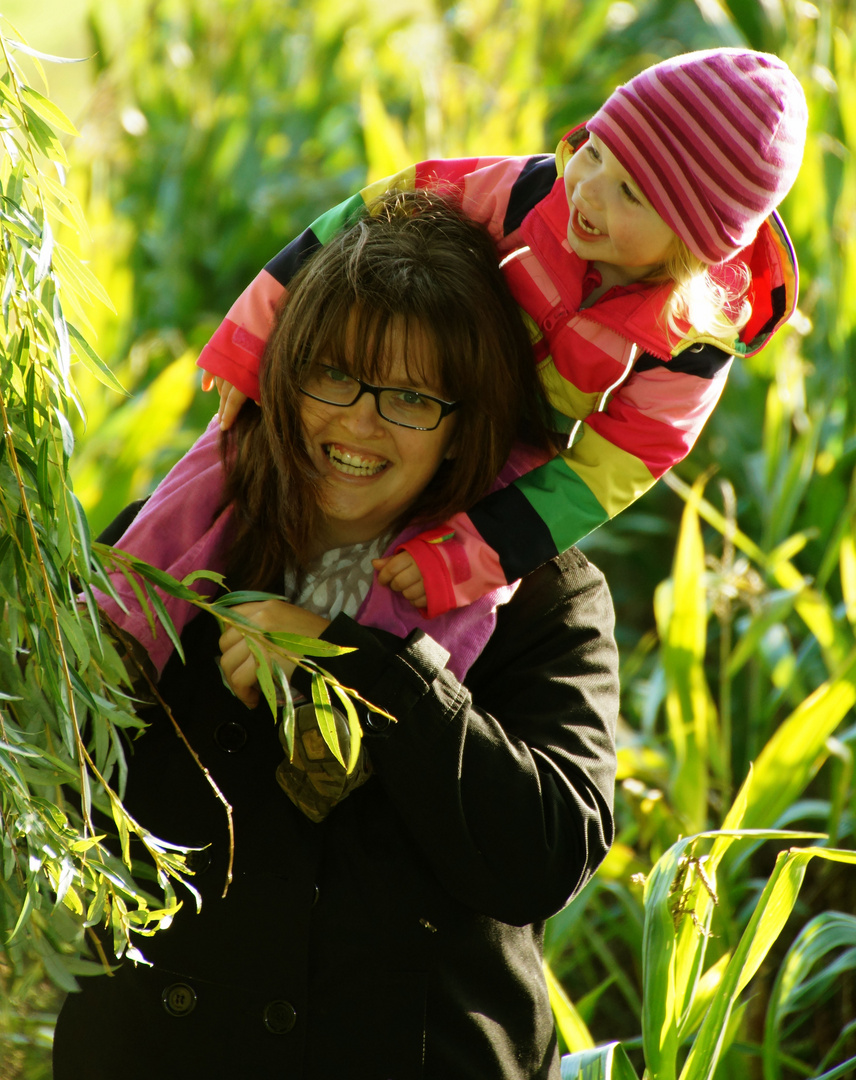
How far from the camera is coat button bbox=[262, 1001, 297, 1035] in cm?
93

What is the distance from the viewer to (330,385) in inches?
37.9

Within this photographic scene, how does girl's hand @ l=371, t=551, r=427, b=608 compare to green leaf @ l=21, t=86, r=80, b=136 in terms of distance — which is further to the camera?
girl's hand @ l=371, t=551, r=427, b=608

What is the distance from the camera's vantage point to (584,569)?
3.50 feet

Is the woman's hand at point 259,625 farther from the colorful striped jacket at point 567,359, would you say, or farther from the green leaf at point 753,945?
the green leaf at point 753,945

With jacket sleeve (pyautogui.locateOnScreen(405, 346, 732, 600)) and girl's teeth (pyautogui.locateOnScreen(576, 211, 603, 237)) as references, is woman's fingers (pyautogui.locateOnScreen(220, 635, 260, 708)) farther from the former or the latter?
girl's teeth (pyautogui.locateOnScreen(576, 211, 603, 237))

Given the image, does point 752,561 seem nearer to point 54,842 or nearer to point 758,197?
point 758,197

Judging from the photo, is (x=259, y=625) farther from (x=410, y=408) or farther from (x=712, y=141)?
(x=712, y=141)

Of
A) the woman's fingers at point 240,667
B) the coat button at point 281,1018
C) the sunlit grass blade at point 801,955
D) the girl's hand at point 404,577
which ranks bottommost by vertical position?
the sunlit grass blade at point 801,955

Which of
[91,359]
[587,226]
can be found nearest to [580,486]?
[587,226]

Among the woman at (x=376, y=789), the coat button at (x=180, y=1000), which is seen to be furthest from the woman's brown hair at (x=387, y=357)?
the coat button at (x=180, y=1000)

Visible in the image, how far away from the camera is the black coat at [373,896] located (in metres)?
0.90

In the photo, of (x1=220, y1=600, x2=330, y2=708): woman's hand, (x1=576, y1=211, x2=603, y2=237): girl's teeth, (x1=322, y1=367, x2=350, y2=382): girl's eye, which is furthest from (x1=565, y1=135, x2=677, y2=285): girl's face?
(x1=220, y1=600, x2=330, y2=708): woman's hand

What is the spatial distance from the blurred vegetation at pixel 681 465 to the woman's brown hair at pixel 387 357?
24cm

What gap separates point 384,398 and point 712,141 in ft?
1.18
